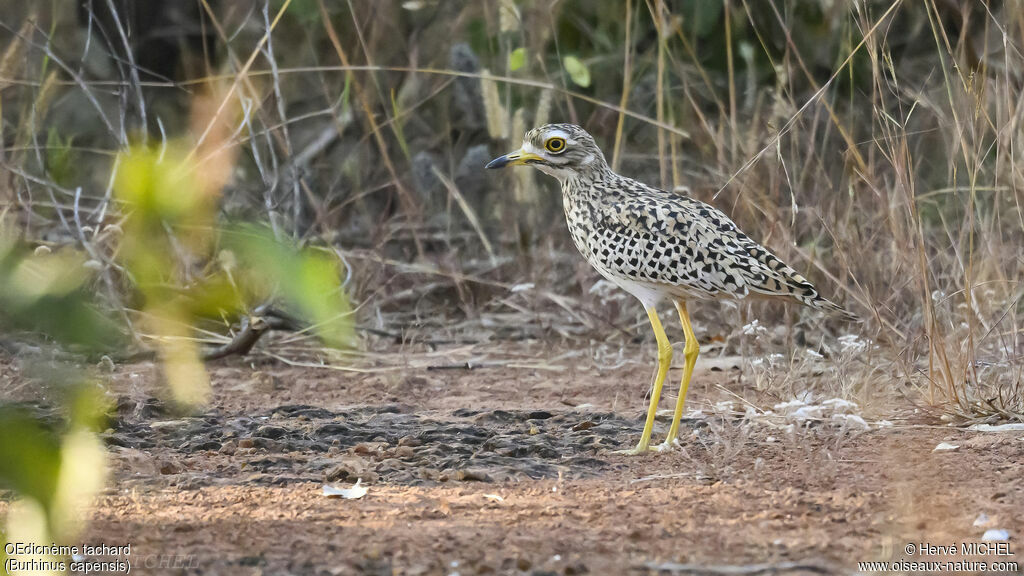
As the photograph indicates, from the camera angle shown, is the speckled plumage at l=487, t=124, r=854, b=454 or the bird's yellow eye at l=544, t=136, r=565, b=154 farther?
the bird's yellow eye at l=544, t=136, r=565, b=154

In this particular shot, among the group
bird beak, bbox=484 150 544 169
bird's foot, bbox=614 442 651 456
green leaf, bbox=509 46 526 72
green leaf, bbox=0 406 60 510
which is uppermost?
green leaf, bbox=0 406 60 510

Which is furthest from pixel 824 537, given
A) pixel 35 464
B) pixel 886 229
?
pixel 886 229

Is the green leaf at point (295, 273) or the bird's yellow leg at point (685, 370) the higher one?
the green leaf at point (295, 273)

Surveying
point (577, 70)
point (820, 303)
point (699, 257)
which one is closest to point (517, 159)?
point (699, 257)

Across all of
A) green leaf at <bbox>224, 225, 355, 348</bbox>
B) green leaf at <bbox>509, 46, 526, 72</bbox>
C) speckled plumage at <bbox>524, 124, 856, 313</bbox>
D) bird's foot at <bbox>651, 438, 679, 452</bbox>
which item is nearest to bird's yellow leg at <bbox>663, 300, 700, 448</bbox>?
bird's foot at <bbox>651, 438, 679, 452</bbox>

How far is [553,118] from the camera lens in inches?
290

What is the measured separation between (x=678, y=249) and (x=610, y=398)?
104 centimetres

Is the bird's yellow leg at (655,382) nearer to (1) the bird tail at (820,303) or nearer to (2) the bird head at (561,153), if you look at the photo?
(1) the bird tail at (820,303)

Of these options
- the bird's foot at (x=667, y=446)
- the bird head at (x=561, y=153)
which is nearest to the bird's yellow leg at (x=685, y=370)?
the bird's foot at (x=667, y=446)

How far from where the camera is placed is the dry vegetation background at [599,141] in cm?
420

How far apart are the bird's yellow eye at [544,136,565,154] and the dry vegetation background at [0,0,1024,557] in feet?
2.25

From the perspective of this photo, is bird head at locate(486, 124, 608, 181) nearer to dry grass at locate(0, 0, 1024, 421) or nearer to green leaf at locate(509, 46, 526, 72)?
dry grass at locate(0, 0, 1024, 421)

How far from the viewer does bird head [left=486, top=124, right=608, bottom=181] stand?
4.40 m

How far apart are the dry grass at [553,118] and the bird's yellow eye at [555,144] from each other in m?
0.85
